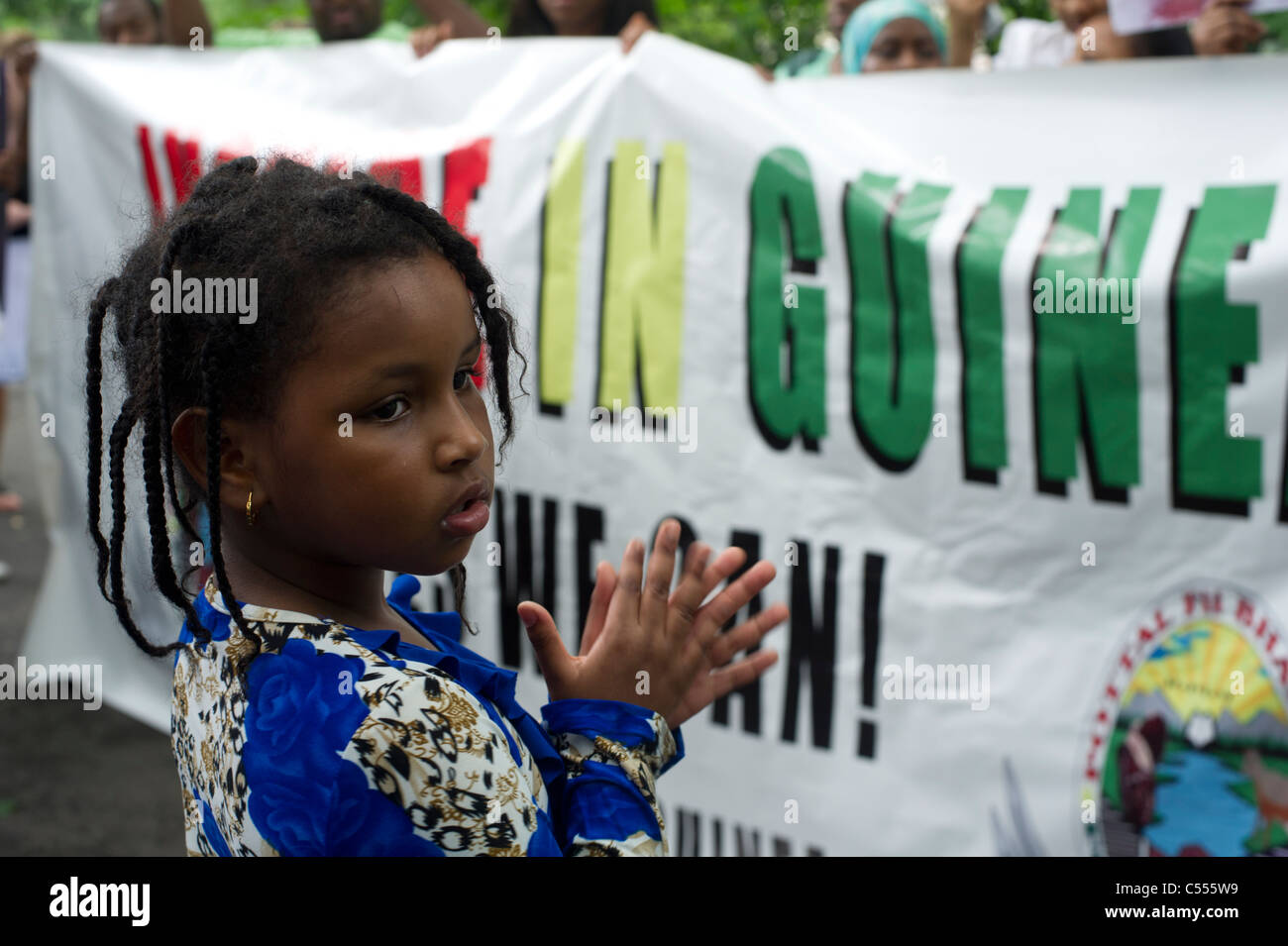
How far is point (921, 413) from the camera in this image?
2.93 m

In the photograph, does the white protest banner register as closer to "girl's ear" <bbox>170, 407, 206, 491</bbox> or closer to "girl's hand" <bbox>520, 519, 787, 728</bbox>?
"girl's ear" <bbox>170, 407, 206, 491</bbox>

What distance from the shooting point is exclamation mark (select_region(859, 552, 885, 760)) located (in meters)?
2.96

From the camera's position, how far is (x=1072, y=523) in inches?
109

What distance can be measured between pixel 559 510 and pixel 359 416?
2315 millimetres

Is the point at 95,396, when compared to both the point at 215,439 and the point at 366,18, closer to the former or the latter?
the point at 215,439

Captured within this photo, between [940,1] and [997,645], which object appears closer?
[997,645]

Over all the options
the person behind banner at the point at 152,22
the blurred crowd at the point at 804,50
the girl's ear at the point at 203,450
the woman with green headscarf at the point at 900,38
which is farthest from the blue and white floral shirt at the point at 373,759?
the person behind banner at the point at 152,22

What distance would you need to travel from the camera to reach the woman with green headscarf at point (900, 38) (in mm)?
3838

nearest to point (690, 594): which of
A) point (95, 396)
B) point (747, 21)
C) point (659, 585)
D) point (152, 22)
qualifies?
point (659, 585)

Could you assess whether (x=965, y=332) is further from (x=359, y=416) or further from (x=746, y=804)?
(x=359, y=416)

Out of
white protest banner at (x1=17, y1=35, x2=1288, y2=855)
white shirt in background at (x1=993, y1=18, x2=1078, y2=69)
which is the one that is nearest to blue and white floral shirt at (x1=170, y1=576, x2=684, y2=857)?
white protest banner at (x1=17, y1=35, x2=1288, y2=855)

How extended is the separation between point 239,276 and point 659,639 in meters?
0.55

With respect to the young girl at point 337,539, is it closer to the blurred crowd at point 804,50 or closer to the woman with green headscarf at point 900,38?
the blurred crowd at point 804,50
